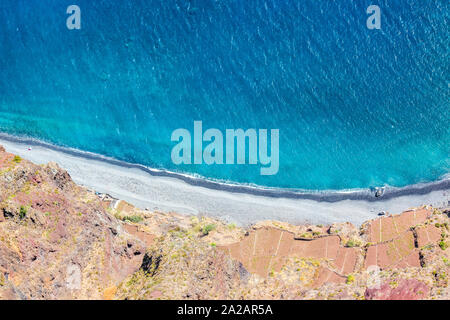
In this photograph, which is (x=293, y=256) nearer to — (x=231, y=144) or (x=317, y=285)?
(x=317, y=285)

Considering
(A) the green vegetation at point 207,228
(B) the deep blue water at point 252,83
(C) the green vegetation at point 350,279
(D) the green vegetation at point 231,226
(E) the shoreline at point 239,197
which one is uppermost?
(B) the deep blue water at point 252,83

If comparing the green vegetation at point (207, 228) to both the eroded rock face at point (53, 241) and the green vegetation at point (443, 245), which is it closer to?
the eroded rock face at point (53, 241)

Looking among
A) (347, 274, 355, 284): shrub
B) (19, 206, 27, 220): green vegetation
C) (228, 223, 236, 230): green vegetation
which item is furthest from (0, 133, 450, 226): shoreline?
(19, 206, 27, 220): green vegetation

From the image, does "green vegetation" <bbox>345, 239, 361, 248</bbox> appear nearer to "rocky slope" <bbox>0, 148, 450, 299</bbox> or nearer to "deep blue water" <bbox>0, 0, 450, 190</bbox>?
"rocky slope" <bbox>0, 148, 450, 299</bbox>

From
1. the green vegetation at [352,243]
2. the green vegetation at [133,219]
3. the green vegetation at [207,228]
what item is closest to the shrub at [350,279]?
the green vegetation at [352,243]

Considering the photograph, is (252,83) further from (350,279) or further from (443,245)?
(350,279)

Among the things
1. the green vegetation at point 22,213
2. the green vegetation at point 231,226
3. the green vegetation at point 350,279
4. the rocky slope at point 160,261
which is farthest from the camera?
the green vegetation at point 231,226
